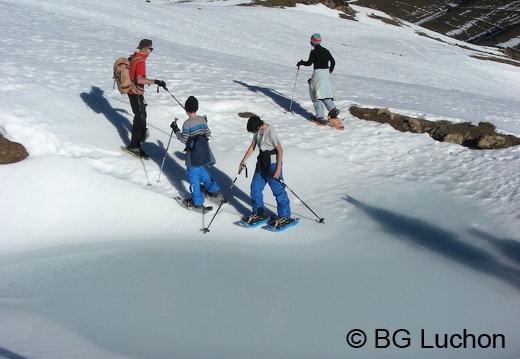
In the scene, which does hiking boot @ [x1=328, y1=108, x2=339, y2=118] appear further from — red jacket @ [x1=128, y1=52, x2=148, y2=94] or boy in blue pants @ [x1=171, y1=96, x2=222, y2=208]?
red jacket @ [x1=128, y1=52, x2=148, y2=94]

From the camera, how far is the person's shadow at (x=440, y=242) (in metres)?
6.66

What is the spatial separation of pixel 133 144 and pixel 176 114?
102 inches

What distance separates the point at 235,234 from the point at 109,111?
5.55 meters

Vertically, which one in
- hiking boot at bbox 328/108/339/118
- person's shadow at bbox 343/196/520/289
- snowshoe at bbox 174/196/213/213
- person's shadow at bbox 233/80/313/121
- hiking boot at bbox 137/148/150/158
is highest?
hiking boot at bbox 328/108/339/118

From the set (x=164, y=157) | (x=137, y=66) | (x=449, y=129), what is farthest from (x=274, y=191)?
(x=449, y=129)

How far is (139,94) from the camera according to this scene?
31.9 ft

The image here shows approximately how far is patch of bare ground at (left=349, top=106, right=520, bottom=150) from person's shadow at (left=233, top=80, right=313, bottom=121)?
4.46ft

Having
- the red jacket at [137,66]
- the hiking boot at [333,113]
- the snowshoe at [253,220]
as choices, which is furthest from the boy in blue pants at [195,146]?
the hiking boot at [333,113]

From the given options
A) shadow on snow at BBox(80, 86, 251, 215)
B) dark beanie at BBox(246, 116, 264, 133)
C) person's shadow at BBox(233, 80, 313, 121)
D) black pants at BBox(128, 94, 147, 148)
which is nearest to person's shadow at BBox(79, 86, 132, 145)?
shadow on snow at BBox(80, 86, 251, 215)

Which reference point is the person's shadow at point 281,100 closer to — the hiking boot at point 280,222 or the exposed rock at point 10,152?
the hiking boot at point 280,222

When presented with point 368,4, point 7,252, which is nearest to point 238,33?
point 7,252

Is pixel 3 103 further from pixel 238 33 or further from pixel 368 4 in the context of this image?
pixel 368 4

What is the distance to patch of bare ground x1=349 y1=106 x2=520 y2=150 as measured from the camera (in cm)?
1104

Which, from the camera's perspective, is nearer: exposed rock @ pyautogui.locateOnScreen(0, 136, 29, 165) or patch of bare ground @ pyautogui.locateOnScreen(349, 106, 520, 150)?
exposed rock @ pyautogui.locateOnScreen(0, 136, 29, 165)
